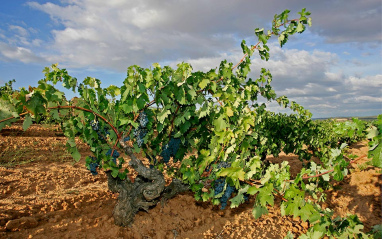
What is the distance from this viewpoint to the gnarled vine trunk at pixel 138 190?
3236mm

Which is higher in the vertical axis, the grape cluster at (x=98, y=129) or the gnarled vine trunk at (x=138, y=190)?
the grape cluster at (x=98, y=129)

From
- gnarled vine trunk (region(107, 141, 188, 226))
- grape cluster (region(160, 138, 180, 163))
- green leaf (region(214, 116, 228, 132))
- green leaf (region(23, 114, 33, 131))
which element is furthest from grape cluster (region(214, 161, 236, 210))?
green leaf (region(23, 114, 33, 131))

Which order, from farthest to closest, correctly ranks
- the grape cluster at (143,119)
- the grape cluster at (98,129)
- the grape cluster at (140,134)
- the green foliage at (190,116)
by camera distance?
the grape cluster at (140,134), the grape cluster at (98,129), the grape cluster at (143,119), the green foliage at (190,116)

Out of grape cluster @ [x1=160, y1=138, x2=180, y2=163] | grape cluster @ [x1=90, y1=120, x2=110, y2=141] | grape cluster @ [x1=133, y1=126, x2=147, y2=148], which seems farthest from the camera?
grape cluster @ [x1=160, y1=138, x2=180, y2=163]

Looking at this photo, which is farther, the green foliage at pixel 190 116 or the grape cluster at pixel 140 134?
the grape cluster at pixel 140 134

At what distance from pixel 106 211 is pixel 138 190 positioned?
0.66 metres

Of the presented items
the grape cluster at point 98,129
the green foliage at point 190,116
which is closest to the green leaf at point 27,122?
the green foliage at point 190,116

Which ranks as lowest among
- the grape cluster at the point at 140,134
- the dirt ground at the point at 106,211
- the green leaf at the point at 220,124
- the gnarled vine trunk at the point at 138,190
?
the dirt ground at the point at 106,211

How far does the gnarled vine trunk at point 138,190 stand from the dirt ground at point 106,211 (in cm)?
17

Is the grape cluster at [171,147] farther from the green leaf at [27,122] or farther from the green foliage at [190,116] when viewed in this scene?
the green leaf at [27,122]

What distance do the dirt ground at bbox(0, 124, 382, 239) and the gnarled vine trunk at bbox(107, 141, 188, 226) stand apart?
0.17 meters

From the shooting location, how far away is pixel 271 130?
20.2ft

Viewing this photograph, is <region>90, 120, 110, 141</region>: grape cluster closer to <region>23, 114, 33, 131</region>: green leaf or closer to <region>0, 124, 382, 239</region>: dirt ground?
<region>23, 114, 33, 131</region>: green leaf

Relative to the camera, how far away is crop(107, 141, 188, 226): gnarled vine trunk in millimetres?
3236
